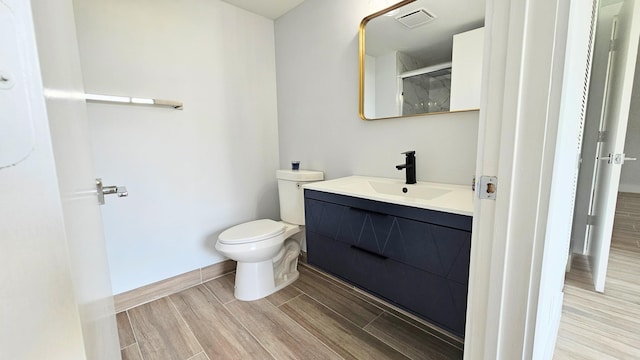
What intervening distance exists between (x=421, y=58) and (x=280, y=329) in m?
1.74

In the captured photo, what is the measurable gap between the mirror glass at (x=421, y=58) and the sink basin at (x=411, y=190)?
0.42 m

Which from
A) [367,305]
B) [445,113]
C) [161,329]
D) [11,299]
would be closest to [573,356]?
[367,305]

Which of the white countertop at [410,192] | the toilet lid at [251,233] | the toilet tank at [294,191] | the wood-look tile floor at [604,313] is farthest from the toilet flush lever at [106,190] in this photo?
the wood-look tile floor at [604,313]

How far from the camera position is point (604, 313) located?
59.7 inches

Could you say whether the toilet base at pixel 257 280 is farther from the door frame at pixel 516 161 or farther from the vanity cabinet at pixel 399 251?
the door frame at pixel 516 161

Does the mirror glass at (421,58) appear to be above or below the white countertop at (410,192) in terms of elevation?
above

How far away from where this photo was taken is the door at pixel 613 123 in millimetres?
1569

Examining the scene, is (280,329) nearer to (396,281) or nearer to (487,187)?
(396,281)

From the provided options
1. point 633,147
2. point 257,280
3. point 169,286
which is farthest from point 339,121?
point 633,147

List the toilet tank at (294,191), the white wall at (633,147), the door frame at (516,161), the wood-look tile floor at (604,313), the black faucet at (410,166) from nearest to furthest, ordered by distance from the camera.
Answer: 1. the door frame at (516,161)
2. the wood-look tile floor at (604,313)
3. the black faucet at (410,166)
4. the toilet tank at (294,191)
5. the white wall at (633,147)

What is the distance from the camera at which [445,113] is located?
1398mm

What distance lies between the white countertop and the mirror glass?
413 mm

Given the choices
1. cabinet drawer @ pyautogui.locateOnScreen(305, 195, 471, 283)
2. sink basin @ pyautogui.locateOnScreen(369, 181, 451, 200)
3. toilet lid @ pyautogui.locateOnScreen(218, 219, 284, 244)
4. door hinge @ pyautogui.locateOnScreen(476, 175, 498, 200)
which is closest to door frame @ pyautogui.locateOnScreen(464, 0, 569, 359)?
door hinge @ pyautogui.locateOnScreen(476, 175, 498, 200)

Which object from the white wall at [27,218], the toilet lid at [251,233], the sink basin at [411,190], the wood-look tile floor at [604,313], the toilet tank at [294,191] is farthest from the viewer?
the toilet tank at [294,191]
